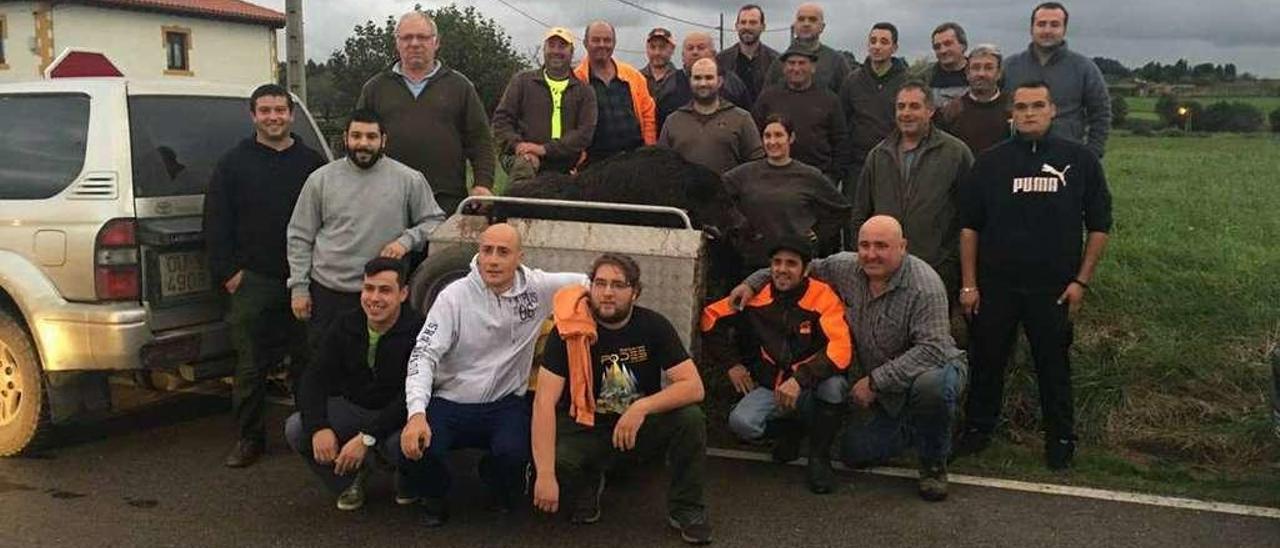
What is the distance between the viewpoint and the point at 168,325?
536cm

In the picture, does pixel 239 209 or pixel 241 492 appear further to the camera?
pixel 239 209

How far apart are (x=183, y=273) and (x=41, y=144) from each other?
0.98m

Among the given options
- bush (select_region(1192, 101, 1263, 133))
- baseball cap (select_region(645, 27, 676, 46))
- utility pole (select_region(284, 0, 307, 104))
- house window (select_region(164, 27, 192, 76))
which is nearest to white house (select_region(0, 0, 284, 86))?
house window (select_region(164, 27, 192, 76))

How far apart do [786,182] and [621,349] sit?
193 cm

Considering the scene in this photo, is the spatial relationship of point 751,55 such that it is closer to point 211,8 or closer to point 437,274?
point 437,274

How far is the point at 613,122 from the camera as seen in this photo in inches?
278

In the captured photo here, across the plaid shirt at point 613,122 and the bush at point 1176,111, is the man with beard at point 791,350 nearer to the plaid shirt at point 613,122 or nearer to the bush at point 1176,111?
the plaid shirt at point 613,122

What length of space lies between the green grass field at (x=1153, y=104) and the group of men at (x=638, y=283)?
175ft

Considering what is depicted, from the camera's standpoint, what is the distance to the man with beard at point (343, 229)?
541 cm

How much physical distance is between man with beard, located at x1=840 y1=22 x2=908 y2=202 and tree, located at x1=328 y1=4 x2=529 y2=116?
83.1 ft

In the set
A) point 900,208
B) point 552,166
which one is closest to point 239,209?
point 552,166

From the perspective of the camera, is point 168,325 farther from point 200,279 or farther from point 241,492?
point 241,492

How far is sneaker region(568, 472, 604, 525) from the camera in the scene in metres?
4.69

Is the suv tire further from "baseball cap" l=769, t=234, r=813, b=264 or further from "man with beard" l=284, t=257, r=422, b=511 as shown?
"baseball cap" l=769, t=234, r=813, b=264
